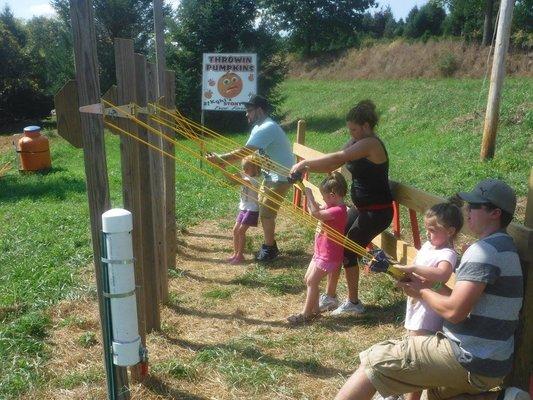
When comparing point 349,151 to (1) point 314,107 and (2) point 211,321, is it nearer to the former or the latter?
(2) point 211,321

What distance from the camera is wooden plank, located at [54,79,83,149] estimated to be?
3.02 meters

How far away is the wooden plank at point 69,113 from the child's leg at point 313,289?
7.14 ft

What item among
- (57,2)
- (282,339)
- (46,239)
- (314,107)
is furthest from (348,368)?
(57,2)

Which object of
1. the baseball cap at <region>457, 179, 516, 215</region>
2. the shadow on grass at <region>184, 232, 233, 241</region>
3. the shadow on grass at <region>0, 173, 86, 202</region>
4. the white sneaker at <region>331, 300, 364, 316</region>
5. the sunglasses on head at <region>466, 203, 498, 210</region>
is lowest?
the shadow on grass at <region>0, 173, 86, 202</region>

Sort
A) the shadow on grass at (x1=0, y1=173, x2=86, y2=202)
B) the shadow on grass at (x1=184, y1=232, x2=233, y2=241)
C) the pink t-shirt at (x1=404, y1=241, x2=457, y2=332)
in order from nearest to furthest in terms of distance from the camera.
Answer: the pink t-shirt at (x1=404, y1=241, x2=457, y2=332) < the shadow on grass at (x1=184, y1=232, x2=233, y2=241) < the shadow on grass at (x1=0, y1=173, x2=86, y2=202)

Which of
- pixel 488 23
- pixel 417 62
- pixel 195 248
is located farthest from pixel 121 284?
pixel 488 23

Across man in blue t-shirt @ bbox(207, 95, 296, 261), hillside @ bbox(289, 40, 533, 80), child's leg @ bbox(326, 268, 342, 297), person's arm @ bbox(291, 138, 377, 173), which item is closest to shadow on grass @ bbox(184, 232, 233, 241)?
man in blue t-shirt @ bbox(207, 95, 296, 261)

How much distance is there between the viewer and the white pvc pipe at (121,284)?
272cm

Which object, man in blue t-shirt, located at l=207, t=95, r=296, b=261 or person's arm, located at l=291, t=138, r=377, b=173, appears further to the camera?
man in blue t-shirt, located at l=207, t=95, r=296, b=261

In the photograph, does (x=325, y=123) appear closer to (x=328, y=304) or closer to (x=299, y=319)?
(x=328, y=304)

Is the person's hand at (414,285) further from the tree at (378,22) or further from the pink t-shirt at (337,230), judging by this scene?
the tree at (378,22)

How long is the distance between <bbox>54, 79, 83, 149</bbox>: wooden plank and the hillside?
23057 mm

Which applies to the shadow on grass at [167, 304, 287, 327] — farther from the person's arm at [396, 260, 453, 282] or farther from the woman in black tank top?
the person's arm at [396, 260, 453, 282]

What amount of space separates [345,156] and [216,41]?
1833 cm
